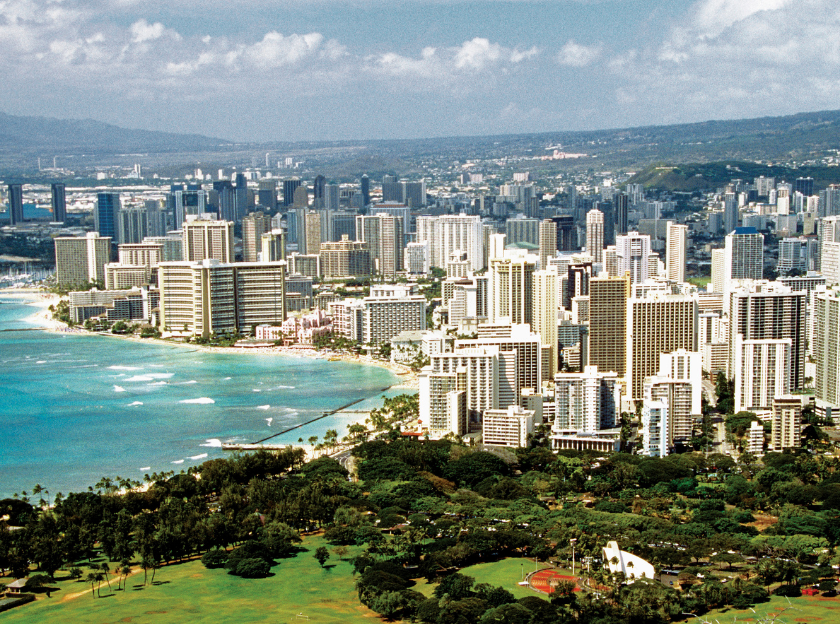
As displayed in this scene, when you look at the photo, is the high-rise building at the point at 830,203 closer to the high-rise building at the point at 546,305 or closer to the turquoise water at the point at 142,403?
the high-rise building at the point at 546,305

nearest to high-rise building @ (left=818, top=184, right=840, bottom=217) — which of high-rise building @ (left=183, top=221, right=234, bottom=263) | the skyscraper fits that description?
high-rise building @ (left=183, top=221, right=234, bottom=263)

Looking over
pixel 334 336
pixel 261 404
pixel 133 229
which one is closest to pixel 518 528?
pixel 261 404

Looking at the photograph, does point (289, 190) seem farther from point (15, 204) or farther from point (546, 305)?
point (546, 305)

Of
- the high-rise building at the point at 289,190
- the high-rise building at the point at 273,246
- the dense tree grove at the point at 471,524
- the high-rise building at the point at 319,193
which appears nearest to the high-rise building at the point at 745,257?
the high-rise building at the point at 273,246

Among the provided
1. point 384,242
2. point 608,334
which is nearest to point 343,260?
point 384,242

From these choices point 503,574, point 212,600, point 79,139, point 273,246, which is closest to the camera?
point 212,600
